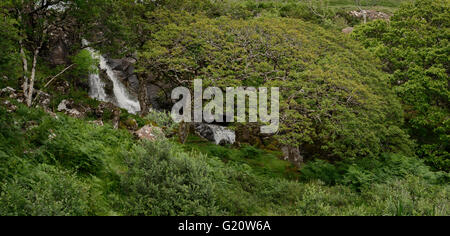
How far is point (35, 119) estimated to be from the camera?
32.4 ft

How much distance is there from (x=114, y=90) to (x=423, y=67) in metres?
23.4

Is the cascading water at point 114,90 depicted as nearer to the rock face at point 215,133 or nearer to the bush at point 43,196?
the rock face at point 215,133

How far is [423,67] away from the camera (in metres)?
23.1

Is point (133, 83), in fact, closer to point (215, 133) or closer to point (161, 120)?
point (215, 133)

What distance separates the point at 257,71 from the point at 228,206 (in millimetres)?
10107

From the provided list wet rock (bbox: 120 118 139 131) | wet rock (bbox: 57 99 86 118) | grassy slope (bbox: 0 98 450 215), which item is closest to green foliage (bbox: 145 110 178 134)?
wet rock (bbox: 120 118 139 131)

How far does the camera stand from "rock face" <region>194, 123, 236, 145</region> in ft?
82.4

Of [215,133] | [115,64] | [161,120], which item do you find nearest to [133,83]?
[115,64]

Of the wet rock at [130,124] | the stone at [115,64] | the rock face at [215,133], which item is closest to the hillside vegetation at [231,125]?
the wet rock at [130,124]

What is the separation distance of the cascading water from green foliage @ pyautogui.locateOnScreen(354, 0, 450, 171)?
64.5ft

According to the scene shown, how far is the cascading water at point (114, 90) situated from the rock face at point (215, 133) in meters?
5.48

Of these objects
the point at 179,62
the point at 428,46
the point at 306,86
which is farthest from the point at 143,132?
the point at 428,46

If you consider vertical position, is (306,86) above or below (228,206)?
above

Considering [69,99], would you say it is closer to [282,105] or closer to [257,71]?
[257,71]
